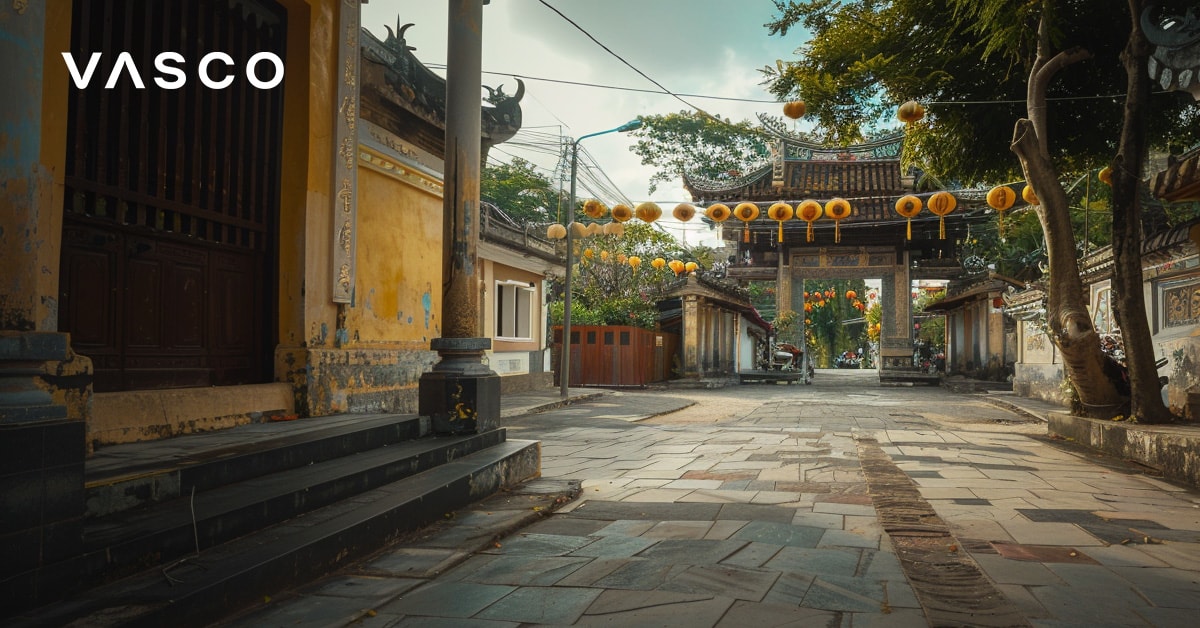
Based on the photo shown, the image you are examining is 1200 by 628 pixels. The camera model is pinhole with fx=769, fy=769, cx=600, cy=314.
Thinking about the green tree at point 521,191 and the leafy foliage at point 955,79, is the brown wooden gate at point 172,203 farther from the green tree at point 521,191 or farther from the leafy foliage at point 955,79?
the green tree at point 521,191

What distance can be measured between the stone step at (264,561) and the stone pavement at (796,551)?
0.10 meters

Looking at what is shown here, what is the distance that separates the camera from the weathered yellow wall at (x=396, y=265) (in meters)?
6.80

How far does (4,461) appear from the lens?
2.39 meters

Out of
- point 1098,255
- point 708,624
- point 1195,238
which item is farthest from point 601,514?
point 1098,255

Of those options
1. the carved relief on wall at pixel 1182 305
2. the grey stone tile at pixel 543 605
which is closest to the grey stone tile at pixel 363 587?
the grey stone tile at pixel 543 605

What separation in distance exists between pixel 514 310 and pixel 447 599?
16.5m

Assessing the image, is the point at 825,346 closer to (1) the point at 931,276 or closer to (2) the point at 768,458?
(1) the point at 931,276

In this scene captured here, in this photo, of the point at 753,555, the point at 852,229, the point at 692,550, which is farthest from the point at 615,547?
the point at 852,229

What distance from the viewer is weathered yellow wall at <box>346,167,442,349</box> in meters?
6.80

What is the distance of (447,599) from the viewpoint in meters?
3.11

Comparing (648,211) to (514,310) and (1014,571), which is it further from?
(1014,571)

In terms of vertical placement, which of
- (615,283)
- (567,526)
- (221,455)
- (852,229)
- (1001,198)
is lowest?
(567,526)

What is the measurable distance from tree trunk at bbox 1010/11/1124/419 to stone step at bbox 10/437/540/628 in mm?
7090

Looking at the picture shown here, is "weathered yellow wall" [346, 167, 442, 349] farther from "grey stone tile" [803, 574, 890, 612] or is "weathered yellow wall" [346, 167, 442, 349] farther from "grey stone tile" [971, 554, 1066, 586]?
"grey stone tile" [971, 554, 1066, 586]
